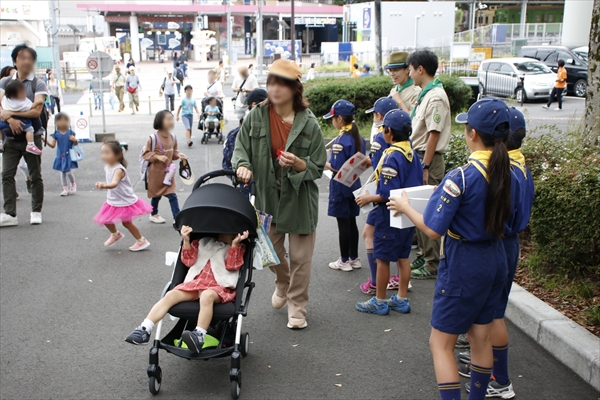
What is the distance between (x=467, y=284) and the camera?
131 inches

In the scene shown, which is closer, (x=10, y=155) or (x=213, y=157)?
(x=10, y=155)

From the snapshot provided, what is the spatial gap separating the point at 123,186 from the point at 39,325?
8.27 ft

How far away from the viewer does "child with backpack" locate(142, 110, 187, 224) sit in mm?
8078

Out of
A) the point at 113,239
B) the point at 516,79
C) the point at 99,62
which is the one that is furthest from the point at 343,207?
the point at 516,79

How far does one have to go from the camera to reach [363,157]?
18.7 ft

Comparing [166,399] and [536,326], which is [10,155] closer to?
[166,399]

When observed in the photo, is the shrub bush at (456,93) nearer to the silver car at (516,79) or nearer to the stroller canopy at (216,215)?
the silver car at (516,79)

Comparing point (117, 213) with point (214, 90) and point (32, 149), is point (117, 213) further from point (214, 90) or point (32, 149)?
point (214, 90)

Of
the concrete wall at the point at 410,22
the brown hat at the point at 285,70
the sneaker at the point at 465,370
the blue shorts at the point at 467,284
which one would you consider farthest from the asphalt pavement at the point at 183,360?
the concrete wall at the point at 410,22

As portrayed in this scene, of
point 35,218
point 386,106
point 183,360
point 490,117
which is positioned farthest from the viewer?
point 35,218

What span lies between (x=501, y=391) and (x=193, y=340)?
208cm

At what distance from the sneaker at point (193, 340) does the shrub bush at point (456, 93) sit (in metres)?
11.8

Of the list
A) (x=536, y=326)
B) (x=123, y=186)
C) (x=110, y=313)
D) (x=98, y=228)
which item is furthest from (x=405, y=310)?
(x=98, y=228)

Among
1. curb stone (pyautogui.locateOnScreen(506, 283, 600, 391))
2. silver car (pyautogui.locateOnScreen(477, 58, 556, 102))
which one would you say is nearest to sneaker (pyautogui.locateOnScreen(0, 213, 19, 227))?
curb stone (pyautogui.locateOnScreen(506, 283, 600, 391))
